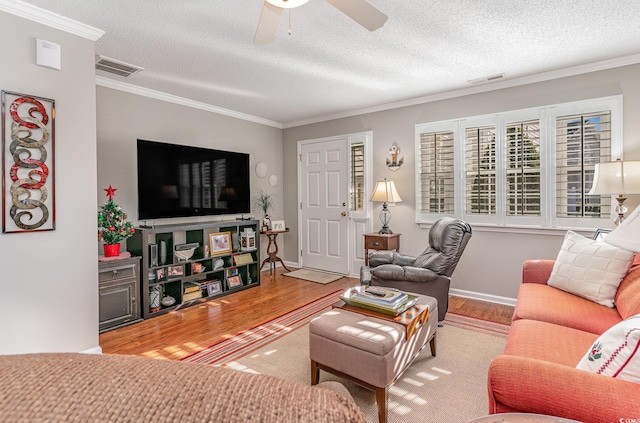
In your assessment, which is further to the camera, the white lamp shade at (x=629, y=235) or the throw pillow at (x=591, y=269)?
the throw pillow at (x=591, y=269)

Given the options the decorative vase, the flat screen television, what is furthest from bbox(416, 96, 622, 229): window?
the decorative vase

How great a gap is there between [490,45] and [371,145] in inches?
84.0

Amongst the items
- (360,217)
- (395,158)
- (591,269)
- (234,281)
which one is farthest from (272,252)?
(591,269)

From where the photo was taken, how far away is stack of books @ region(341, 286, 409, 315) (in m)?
2.19

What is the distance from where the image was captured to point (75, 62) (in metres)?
2.45

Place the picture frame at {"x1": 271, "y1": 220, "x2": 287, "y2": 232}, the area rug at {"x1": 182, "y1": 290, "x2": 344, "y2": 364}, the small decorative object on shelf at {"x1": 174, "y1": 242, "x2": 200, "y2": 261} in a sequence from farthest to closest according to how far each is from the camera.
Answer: the picture frame at {"x1": 271, "y1": 220, "x2": 287, "y2": 232}, the small decorative object on shelf at {"x1": 174, "y1": 242, "x2": 200, "y2": 261}, the area rug at {"x1": 182, "y1": 290, "x2": 344, "y2": 364}

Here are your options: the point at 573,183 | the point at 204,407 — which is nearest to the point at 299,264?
the point at 573,183

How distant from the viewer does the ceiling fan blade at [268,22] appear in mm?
1806

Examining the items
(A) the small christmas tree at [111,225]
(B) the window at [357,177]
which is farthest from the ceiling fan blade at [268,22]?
(B) the window at [357,177]

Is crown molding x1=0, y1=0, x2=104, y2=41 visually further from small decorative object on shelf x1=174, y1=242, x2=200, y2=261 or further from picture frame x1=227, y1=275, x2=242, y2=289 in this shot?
picture frame x1=227, y1=275, x2=242, y2=289

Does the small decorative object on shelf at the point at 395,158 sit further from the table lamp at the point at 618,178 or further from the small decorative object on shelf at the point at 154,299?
the small decorative object on shelf at the point at 154,299

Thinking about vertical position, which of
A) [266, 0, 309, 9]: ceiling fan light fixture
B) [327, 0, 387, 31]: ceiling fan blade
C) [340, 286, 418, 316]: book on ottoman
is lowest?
[340, 286, 418, 316]: book on ottoman

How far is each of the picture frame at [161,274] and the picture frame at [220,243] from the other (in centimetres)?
65

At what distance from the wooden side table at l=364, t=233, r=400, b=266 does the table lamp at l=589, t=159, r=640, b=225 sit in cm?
212
